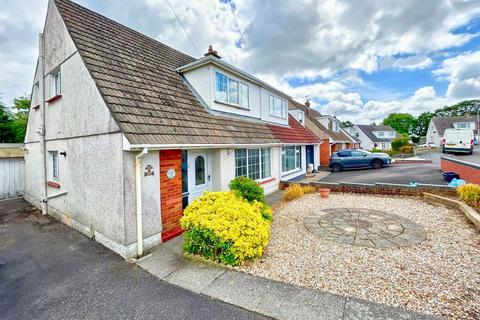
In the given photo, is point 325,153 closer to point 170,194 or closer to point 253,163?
point 253,163

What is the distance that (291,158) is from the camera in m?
14.8

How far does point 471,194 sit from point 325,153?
1599 cm

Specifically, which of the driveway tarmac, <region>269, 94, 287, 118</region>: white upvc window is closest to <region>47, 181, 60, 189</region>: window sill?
the driveway tarmac

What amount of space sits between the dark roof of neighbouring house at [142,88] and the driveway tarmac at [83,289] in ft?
9.10

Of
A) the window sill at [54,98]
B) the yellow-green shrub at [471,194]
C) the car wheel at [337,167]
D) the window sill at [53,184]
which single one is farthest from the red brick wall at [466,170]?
the window sill at [53,184]

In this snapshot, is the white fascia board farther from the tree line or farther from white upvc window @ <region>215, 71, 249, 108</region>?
the tree line

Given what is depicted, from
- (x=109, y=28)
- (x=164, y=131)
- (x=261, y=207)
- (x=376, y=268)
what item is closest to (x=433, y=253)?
(x=376, y=268)

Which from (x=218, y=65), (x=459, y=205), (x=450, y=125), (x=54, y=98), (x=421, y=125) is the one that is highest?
(x=421, y=125)

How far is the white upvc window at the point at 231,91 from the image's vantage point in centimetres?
890

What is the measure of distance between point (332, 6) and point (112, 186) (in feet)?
37.3

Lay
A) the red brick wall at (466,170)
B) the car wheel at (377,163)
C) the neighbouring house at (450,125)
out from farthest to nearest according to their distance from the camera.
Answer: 1. the neighbouring house at (450,125)
2. the car wheel at (377,163)
3. the red brick wall at (466,170)

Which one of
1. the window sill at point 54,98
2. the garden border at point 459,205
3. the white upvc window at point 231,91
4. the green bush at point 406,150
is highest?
the white upvc window at point 231,91

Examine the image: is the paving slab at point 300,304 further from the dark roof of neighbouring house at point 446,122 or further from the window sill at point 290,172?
the dark roof of neighbouring house at point 446,122

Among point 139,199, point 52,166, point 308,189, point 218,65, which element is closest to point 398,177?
point 308,189
